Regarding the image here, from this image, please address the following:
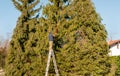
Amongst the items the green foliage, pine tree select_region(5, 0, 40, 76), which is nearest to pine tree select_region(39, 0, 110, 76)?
the green foliage

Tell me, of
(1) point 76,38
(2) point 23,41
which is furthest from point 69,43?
(2) point 23,41

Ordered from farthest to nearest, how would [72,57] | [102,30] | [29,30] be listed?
[29,30] → [102,30] → [72,57]

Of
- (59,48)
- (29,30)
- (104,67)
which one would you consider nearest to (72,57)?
(59,48)

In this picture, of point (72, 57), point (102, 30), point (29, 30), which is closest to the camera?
point (72, 57)

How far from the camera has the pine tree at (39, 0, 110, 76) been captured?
19.2m

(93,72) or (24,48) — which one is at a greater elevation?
(24,48)

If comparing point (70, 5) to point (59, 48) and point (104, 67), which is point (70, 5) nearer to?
point (59, 48)

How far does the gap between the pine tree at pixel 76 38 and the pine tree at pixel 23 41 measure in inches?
86.7

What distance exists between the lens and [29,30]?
2234 centimetres

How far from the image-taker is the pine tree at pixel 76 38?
63.2 feet

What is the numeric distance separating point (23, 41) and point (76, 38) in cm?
430

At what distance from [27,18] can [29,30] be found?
3.05 feet

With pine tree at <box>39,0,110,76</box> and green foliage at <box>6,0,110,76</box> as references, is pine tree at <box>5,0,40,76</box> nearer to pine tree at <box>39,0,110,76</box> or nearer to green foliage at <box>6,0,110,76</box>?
green foliage at <box>6,0,110,76</box>

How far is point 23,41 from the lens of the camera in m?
22.5
